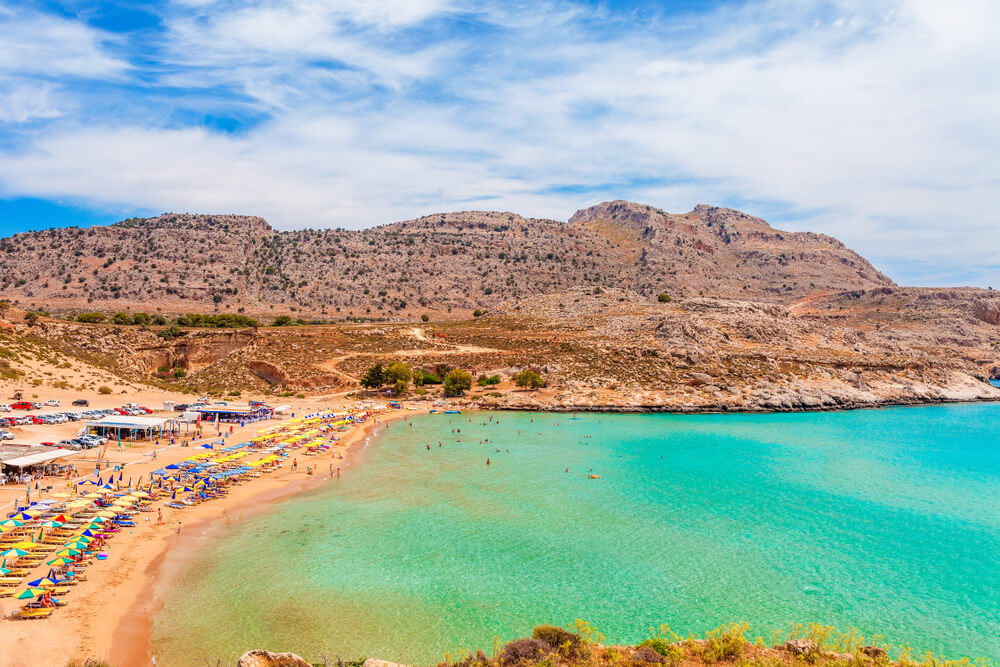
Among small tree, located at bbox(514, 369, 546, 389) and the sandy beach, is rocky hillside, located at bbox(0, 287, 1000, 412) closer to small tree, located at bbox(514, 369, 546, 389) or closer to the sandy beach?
small tree, located at bbox(514, 369, 546, 389)

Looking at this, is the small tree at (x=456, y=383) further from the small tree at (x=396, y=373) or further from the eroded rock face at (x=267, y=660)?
the eroded rock face at (x=267, y=660)

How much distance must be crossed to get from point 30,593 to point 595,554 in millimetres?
21676

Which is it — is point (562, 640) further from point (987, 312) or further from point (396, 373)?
point (987, 312)

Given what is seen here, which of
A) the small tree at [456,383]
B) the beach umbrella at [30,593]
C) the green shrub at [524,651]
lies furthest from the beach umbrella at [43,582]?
the small tree at [456,383]

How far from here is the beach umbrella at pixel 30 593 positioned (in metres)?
18.2

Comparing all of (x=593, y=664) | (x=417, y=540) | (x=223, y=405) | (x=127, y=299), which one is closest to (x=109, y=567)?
(x=417, y=540)

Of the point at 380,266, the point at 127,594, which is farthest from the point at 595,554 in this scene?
the point at 380,266

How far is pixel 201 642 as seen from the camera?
17469 mm

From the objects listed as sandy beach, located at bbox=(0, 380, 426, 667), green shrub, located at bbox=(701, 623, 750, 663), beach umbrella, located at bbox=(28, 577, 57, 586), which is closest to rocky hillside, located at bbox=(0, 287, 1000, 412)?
sandy beach, located at bbox=(0, 380, 426, 667)

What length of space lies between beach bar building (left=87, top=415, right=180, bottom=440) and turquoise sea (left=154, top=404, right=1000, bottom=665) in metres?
18.0

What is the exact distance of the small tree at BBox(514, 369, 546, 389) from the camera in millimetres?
71250

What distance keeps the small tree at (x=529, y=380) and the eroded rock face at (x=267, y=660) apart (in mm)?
58749

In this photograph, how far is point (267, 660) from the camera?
12.8m

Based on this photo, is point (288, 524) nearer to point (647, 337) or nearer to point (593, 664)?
point (593, 664)
